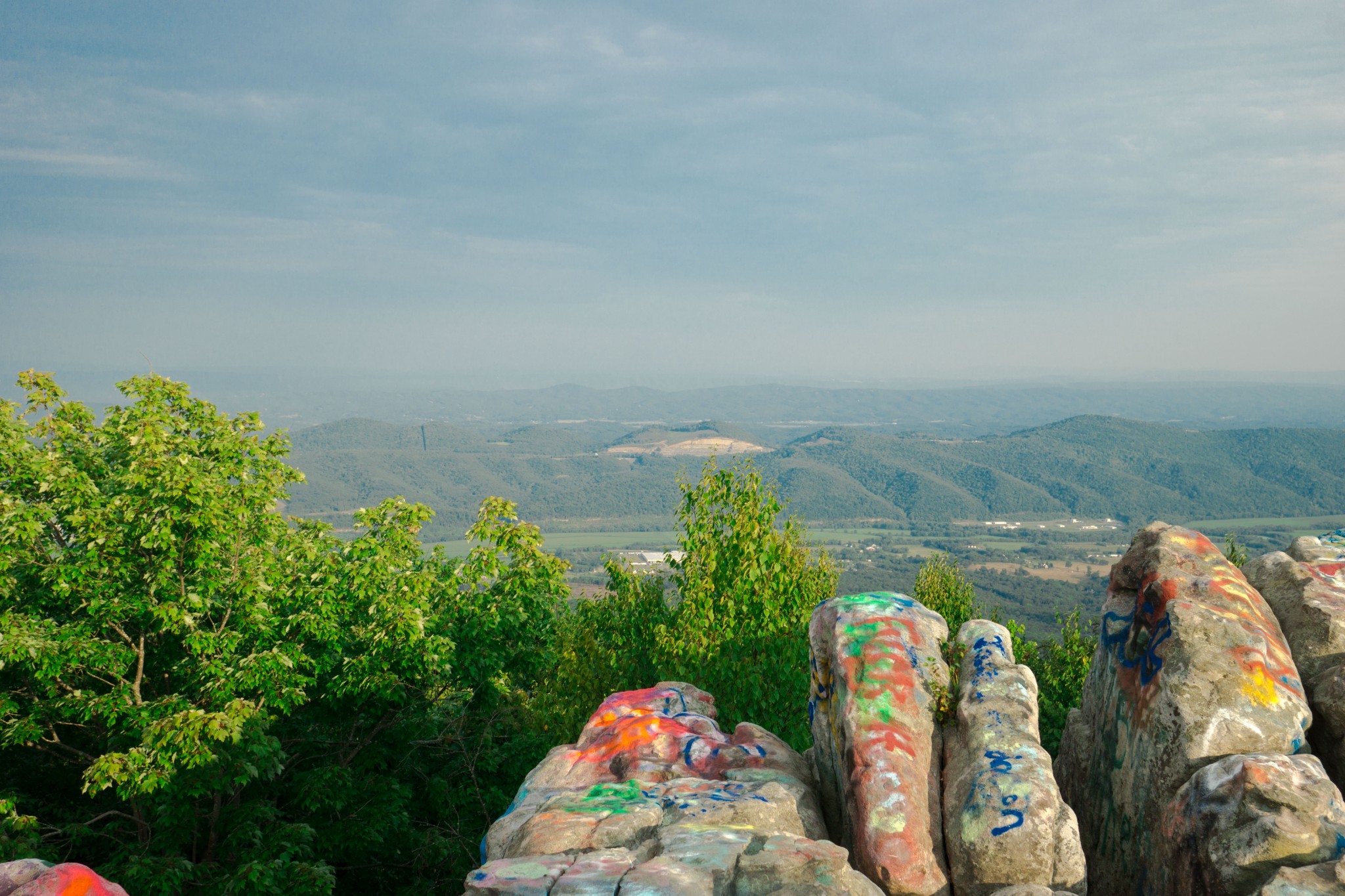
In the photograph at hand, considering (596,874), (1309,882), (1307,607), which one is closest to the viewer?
(1309,882)

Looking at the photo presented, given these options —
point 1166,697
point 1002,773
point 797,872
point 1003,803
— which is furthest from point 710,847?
point 1166,697

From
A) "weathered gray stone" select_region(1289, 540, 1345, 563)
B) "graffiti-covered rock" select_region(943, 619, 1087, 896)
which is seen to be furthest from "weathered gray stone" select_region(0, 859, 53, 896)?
"weathered gray stone" select_region(1289, 540, 1345, 563)

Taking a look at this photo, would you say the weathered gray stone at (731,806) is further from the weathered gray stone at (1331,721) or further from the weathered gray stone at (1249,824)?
the weathered gray stone at (1331,721)

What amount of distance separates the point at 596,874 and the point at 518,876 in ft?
3.16

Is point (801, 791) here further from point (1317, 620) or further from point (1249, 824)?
point (1317, 620)

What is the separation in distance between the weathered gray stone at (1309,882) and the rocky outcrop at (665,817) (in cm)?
407

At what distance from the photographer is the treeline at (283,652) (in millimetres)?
15820

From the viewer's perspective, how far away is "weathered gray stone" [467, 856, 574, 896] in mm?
8953

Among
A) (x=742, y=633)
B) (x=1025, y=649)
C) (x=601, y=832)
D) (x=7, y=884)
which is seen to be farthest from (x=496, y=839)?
(x=1025, y=649)

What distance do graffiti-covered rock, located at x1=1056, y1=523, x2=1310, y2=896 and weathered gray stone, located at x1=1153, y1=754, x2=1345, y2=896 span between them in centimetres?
71

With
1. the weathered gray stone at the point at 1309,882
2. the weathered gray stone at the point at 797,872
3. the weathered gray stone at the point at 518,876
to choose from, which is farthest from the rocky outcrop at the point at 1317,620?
the weathered gray stone at the point at 518,876

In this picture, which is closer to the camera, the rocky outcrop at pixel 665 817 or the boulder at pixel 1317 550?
the rocky outcrop at pixel 665 817

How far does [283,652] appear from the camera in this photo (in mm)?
17594

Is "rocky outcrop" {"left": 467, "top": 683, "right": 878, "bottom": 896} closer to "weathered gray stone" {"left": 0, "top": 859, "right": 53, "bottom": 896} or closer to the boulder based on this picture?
"weathered gray stone" {"left": 0, "top": 859, "right": 53, "bottom": 896}
